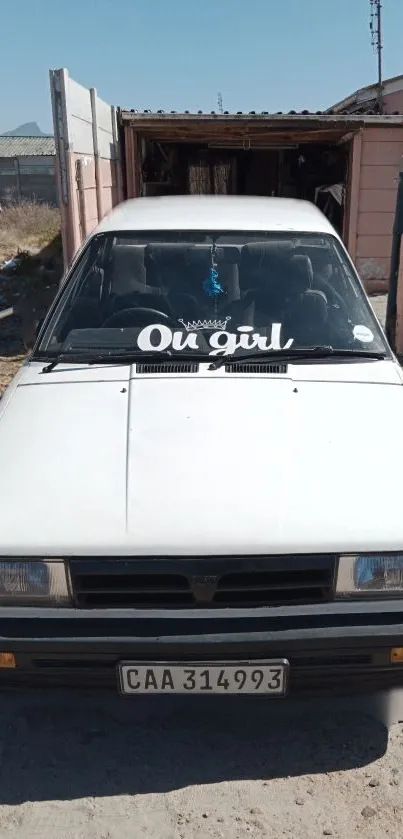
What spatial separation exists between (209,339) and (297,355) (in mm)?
394

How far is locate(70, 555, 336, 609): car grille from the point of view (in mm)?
2131

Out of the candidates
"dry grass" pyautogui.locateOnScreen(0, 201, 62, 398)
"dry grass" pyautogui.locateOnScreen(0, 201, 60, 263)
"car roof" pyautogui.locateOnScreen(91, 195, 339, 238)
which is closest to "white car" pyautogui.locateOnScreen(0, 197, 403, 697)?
"car roof" pyautogui.locateOnScreen(91, 195, 339, 238)

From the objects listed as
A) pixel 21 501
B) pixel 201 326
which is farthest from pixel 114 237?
pixel 21 501

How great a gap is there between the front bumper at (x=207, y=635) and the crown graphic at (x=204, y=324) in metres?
1.40

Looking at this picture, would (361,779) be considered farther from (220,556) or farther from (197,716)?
(220,556)

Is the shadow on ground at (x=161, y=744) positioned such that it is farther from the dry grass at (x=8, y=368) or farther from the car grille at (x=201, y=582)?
the dry grass at (x=8, y=368)

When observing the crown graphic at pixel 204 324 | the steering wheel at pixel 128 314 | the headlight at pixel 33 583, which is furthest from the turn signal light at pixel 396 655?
the steering wheel at pixel 128 314

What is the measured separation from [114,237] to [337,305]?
1.17 metres

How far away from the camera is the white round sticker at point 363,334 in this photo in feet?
10.3

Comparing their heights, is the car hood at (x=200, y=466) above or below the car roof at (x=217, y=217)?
below

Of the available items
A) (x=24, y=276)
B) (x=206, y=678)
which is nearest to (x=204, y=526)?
(x=206, y=678)

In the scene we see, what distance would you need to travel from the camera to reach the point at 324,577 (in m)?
2.18

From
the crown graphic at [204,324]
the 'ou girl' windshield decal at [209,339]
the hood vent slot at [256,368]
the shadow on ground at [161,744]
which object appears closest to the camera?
the shadow on ground at [161,744]

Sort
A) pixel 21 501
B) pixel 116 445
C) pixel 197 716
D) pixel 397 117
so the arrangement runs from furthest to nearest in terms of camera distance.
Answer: pixel 397 117 → pixel 197 716 → pixel 116 445 → pixel 21 501
